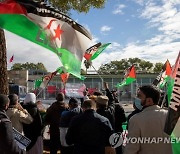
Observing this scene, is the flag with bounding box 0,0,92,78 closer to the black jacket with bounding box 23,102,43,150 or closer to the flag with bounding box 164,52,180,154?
the black jacket with bounding box 23,102,43,150

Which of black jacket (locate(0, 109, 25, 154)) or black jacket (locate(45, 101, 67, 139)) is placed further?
black jacket (locate(45, 101, 67, 139))

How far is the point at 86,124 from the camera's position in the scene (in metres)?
4.73

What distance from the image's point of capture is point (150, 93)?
380 cm

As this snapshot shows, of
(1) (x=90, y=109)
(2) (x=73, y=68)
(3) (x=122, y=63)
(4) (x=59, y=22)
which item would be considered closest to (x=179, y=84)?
(1) (x=90, y=109)

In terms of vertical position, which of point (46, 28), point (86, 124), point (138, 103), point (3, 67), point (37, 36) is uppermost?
point (46, 28)

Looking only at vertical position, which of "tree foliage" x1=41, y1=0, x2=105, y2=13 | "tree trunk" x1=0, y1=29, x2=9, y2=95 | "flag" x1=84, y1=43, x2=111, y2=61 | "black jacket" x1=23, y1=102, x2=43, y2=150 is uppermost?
"tree foliage" x1=41, y1=0, x2=105, y2=13

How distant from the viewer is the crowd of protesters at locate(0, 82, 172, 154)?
3.68 metres

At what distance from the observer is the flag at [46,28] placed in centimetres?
506

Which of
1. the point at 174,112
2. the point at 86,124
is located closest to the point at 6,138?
→ the point at 86,124

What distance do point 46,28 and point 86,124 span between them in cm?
170

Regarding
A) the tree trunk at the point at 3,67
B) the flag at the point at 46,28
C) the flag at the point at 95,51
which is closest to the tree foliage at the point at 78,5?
the flag at the point at 95,51

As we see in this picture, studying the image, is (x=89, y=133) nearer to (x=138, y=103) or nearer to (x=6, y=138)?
(x=6, y=138)

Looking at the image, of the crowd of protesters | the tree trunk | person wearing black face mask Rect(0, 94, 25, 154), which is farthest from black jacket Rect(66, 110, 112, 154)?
the tree trunk

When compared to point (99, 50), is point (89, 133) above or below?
below
